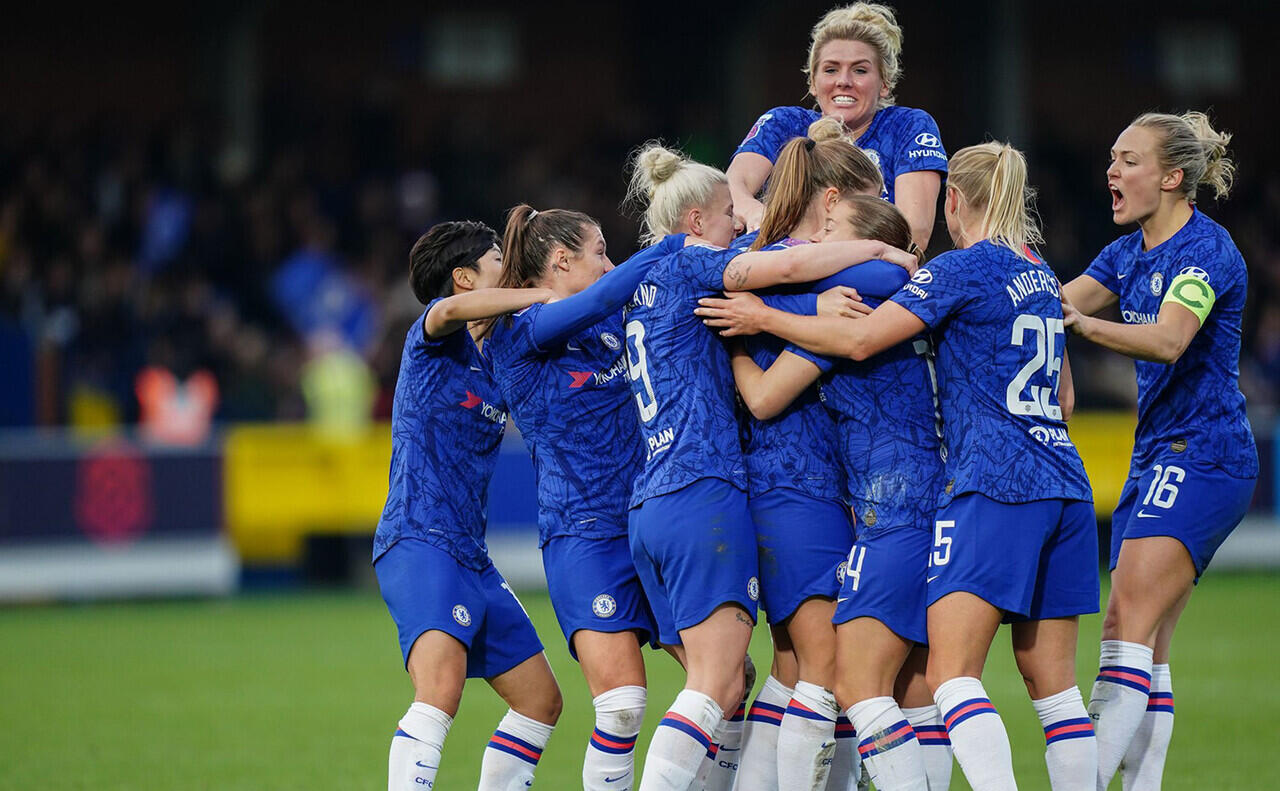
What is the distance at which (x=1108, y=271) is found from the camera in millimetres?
5527

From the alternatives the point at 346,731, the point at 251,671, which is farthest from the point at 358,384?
the point at 346,731

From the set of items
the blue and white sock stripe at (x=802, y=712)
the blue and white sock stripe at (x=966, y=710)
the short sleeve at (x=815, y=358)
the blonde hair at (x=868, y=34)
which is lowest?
the blue and white sock stripe at (x=802, y=712)

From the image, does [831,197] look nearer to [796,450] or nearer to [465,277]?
[796,450]

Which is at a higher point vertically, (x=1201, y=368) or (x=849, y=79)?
(x=849, y=79)

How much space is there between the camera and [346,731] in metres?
7.79

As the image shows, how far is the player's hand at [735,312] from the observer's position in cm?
460

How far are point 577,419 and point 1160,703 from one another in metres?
2.08

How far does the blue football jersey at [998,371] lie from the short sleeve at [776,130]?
3.84 feet

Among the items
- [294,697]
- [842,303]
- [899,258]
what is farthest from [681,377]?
[294,697]

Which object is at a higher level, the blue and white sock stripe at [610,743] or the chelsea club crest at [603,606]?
the chelsea club crest at [603,606]

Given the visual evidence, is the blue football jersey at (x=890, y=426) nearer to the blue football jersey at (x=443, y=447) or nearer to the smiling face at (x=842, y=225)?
the smiling face at (x=842, y=225)

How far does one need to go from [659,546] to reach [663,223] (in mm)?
1104

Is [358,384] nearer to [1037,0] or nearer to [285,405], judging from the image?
[285,405]

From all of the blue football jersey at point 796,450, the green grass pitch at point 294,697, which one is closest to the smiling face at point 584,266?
the blue football jersey at point 796,450
